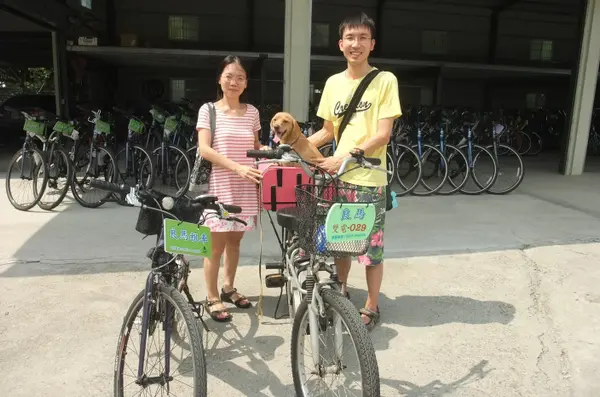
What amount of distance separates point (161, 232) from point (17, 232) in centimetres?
309

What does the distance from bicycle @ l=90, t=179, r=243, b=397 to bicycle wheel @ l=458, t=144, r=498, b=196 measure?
17.3 feet

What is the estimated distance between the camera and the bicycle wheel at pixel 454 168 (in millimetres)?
6539

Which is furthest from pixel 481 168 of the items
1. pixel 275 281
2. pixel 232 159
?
pixel 232 159

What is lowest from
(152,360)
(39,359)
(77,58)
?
(39,359)

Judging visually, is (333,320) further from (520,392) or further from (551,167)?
(551,167)

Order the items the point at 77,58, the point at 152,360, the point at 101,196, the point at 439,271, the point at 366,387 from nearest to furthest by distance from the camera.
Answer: the point at 366,387
the point at 152,360
the point at 439,271
the point at 101,196
the point at 77,58

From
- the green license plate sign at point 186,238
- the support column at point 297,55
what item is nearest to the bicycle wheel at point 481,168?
the support column at point 297,55

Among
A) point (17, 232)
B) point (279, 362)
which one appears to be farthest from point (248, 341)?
point (17, 232)

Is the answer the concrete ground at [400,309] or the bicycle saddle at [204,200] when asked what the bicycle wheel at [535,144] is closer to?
the concrete ground at [400,309]

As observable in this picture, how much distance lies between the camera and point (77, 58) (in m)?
11.8

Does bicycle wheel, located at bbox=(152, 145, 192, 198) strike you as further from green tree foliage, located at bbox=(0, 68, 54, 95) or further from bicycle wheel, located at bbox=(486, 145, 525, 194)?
green tree foliage, located at bbox=(0, 68, 54, 95)

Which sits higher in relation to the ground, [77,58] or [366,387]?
[77,58]

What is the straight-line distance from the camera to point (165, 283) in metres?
1.91

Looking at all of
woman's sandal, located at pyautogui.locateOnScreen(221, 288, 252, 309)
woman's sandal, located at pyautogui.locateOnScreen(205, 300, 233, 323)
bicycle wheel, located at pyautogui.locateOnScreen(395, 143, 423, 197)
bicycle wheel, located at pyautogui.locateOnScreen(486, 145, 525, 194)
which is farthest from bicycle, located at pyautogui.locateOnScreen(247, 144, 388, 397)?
bicycle wheel, located at pyautogui.locateOnScreen(486, 145, 525, 194)
